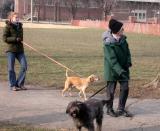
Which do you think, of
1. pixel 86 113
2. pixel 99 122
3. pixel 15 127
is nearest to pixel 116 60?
pixel 99 122

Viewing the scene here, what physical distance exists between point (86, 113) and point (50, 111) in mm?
2564

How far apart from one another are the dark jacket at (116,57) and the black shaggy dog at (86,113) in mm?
1210

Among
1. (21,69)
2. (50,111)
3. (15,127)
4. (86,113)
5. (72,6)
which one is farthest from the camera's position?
(72,6)

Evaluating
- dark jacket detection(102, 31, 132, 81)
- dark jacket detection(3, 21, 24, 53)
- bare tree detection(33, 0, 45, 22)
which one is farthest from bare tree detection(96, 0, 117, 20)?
dark jacket detection(102, 31, 132, 81)

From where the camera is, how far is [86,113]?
26.0ft

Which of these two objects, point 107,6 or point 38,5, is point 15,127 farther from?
point 38,5

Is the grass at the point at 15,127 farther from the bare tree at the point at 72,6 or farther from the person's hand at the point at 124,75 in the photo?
the bare tree at the point at 72,6

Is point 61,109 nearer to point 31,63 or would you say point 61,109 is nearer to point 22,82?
point 22,82

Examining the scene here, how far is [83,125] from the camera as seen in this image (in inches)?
315

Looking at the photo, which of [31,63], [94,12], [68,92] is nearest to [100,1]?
[94,12]

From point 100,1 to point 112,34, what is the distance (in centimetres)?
10751

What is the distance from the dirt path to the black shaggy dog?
0.54 m

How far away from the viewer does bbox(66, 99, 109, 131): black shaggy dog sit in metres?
7.65

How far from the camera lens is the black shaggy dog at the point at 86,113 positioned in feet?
25.1
